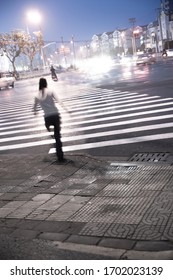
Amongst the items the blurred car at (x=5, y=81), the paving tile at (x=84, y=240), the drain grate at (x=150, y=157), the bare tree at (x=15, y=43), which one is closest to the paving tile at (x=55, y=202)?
the paving tile at (x=84, y=240)

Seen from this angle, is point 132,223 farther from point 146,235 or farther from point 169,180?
point 169,180

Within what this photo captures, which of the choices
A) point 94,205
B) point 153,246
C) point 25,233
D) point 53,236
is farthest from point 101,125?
point 153,246

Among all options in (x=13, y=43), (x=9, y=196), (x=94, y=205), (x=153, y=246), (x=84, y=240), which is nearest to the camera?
(x=153, y=246)

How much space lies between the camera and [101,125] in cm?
1171

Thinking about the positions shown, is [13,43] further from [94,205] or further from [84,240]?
[84,240]

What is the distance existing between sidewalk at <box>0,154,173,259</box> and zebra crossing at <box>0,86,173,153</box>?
6.96 ft

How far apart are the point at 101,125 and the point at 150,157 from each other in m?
4.22

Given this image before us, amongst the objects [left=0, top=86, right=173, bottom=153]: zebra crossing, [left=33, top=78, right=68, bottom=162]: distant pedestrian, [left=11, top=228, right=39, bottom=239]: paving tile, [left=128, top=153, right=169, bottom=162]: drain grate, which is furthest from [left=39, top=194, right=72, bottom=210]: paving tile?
[left=0, top=86, right=173, bottom=153]: zebra crossing

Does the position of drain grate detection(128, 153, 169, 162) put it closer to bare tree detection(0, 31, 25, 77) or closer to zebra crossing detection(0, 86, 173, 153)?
zebra crossing detection(0, 86, 173, 153)

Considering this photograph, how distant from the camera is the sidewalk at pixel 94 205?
4191 millimetres

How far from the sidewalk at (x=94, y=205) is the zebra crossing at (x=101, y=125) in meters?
2.12

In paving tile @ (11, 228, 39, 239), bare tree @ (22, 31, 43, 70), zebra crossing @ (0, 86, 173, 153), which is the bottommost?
paving tile @ (11, 228, 39, 239)

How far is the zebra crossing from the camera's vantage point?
378 inches

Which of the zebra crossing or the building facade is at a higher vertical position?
the building facade
